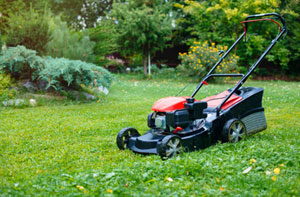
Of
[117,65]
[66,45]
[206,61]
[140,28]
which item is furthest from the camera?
[117,65]

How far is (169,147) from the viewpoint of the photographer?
12.1 ft

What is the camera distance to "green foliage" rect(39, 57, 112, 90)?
7.77 meters

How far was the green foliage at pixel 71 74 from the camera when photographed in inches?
306

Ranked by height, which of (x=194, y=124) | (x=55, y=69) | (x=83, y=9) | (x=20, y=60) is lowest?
(x=194, y=124)

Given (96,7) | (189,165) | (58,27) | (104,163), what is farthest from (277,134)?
(96,7)

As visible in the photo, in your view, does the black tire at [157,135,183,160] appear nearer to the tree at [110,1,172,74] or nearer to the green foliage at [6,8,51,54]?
the green foliage at [6,8,51,54]

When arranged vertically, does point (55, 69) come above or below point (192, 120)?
above

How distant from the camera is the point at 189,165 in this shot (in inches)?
126

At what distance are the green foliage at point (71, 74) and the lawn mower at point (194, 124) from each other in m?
3.98

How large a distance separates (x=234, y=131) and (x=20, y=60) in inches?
231

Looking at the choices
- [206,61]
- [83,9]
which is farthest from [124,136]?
[83,9]

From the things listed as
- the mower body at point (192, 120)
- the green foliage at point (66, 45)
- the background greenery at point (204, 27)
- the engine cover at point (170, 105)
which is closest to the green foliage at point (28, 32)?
the green foliage at point (66, 45)

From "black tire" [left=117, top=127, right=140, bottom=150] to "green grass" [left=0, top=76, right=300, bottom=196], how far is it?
0.12 meters

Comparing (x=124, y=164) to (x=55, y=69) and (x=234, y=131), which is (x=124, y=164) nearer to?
(x=234, y=131)
